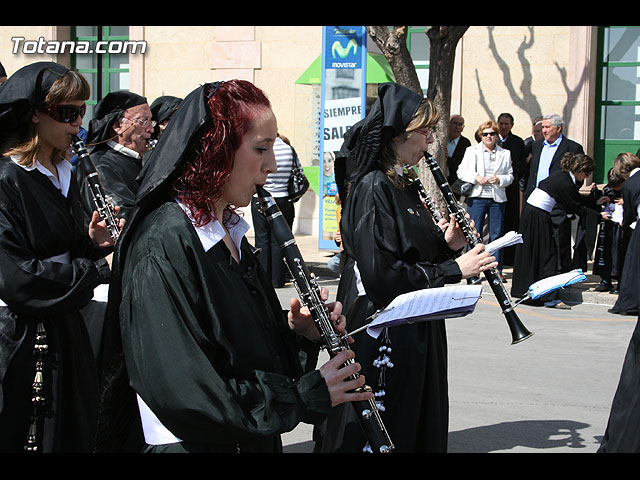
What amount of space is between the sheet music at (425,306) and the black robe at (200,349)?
423 mm

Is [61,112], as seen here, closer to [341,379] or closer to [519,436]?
[341,379]

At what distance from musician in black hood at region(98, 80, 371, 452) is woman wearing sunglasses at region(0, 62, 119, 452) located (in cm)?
124

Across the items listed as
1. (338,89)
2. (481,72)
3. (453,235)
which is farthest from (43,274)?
(481,72)

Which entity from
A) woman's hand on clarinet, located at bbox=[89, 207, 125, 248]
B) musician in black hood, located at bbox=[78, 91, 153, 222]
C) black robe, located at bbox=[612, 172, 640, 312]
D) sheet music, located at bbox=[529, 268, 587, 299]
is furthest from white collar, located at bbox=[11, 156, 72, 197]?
black robe, located at bbox=[612, 172, 640, 312]

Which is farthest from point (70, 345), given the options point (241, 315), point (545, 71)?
point (545, 71)

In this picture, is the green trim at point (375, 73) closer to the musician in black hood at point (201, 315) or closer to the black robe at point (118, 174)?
the black robe at point (118, 174)

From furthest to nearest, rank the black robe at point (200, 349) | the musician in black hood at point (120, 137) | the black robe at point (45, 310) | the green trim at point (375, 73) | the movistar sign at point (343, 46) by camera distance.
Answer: the green trim at point (375, 73)
the movistar sign at point (343, 46)
the musician in black hood at point (120, 137)
the black robe at point (45, 310)
the black robe at point (200, 349)

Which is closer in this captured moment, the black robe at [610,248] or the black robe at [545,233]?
the black robe at [545,233]

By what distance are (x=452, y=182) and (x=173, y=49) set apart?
692 cm

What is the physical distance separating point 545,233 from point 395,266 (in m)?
6.60

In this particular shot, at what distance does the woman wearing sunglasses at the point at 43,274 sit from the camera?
3.36m

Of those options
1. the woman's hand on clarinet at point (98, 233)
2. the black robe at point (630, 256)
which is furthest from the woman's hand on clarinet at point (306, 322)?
the black robe at point (630, 256)

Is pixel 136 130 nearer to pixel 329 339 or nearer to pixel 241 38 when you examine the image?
pixel 329 339

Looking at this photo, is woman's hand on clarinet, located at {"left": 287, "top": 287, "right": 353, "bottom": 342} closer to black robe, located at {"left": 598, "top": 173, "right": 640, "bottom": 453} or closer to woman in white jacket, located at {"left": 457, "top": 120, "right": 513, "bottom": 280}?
black robe, located at {"left": 598, "top": 173, "right": 640, "bottom": 453}
